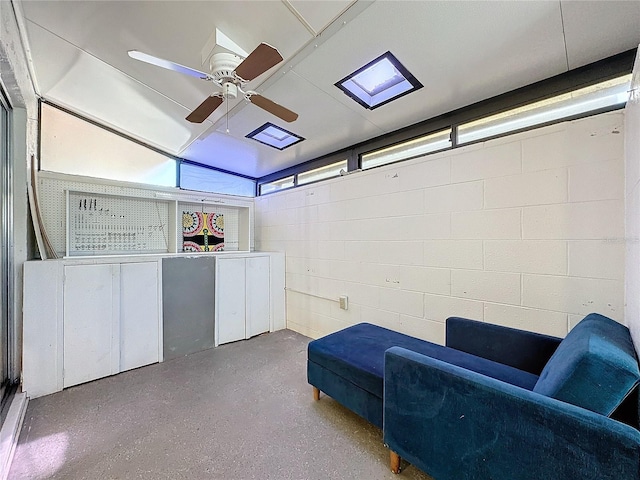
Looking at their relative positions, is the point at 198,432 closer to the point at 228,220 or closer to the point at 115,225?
the point at 115,225

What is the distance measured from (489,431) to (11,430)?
2534 mm

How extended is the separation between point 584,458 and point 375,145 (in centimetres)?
263

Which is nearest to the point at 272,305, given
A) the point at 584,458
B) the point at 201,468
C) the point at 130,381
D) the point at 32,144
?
the point at 130,381

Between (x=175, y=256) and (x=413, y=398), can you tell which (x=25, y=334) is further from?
(x=413, y=398)

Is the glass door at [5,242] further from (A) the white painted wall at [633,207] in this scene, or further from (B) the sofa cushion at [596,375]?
(A) the white painted wall at [633,207]

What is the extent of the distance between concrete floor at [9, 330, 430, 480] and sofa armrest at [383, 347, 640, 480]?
1.09 feet

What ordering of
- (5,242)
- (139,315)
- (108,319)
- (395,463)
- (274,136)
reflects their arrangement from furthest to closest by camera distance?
(274,136)
(139,315)
(108,319)
(5,242)
(395,463)

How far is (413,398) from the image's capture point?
1.23m

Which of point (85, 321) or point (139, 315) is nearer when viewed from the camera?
point (85, 321)

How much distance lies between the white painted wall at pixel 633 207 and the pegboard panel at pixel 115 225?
3.83 meters

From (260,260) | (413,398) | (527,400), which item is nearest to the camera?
(527,400)

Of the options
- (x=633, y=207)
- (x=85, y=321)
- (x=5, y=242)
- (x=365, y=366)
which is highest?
(x=633, y=207)

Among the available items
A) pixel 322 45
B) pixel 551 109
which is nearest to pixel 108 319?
pixel 322 45

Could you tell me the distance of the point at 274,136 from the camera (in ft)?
9.49
